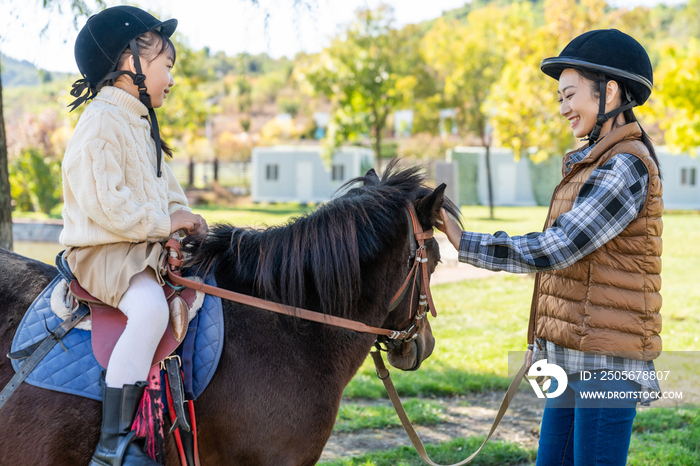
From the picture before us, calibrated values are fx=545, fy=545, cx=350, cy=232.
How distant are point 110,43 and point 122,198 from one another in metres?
0.69

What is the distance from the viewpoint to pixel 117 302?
2.06m

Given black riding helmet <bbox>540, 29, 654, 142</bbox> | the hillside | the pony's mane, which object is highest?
the hillside

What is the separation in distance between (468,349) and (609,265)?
4.63m

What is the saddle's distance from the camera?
2.06 metres

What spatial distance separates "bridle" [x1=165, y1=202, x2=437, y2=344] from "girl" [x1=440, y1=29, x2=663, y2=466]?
14 cm

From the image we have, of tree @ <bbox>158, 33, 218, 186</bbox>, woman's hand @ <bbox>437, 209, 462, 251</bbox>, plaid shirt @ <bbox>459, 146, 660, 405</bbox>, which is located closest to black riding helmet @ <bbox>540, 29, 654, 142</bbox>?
plaid shirt @ <bbox>459, 146, 660, 405</bbox>

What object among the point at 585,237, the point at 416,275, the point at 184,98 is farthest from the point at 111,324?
the point at 184,98

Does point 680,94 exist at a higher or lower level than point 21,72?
higher

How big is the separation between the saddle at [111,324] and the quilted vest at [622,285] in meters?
1.55

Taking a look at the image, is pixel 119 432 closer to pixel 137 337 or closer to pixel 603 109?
pixel 137 337

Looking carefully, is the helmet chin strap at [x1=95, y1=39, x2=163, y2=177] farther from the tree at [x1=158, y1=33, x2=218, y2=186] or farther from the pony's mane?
the tree at [x1=158, y1=33, x2=218, y2=186]

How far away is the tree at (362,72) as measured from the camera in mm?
22062

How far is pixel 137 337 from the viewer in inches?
78.4

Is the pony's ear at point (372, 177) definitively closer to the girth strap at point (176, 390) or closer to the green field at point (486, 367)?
the green field at point (486, 367)
